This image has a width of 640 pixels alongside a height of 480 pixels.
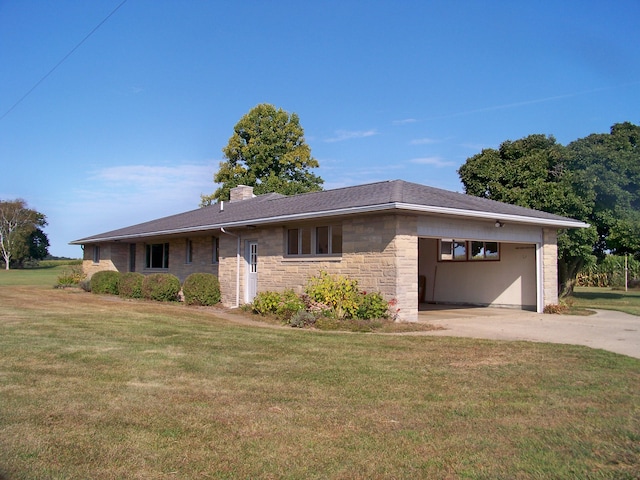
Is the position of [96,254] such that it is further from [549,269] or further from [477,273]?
[549,269]

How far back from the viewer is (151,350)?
9305 millimetres

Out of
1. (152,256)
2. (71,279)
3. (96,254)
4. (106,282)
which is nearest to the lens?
(106,282)

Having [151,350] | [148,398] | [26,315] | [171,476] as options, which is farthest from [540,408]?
[26,315]

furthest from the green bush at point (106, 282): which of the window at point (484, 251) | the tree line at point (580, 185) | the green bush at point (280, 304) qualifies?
the tree line at point (580, 185)

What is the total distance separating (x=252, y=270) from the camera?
18.6m

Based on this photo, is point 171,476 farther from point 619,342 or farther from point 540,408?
point 619,342

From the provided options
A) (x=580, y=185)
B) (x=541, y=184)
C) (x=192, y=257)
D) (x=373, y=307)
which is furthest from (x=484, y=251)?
(x=192, y=257)

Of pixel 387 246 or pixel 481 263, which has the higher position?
pixel 387 246

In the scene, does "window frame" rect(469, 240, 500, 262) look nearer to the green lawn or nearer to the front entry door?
the green lawn

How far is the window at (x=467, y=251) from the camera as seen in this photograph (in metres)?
19.4

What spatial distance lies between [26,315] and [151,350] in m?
7.00

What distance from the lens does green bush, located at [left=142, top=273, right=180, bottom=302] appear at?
20859 mm

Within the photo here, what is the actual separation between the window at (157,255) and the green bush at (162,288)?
3517 mm

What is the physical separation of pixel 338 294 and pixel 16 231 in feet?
237
